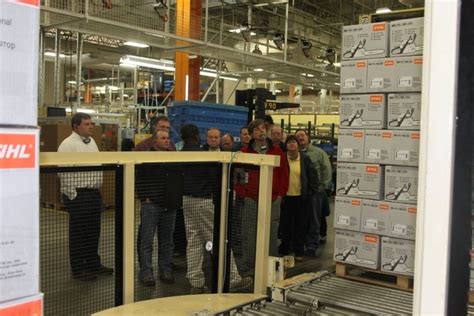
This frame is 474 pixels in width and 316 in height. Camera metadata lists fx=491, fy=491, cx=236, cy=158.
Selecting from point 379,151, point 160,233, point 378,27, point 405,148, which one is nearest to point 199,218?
point 160,233

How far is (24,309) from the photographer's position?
4.00 feet

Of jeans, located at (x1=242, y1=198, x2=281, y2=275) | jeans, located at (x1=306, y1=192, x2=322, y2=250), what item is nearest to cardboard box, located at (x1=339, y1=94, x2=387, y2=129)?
jeans, located at (x1=242, y1=198, x2=281, y2=275)

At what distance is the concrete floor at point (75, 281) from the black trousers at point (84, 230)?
74 mm

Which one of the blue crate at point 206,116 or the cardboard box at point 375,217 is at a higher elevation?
the blue crate at point 206,116

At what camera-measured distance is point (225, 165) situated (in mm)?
3555

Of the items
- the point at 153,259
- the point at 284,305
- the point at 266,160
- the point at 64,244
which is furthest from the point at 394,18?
the point at 64,244

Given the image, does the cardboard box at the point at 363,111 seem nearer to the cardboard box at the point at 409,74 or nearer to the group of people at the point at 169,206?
the cardboard box at the point at 409,74

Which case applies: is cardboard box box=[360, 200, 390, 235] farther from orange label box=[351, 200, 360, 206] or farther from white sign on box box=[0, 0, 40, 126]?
white sign on box box=[0, 0, 40, 126]

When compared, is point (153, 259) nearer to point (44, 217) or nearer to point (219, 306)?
point (44, 217)

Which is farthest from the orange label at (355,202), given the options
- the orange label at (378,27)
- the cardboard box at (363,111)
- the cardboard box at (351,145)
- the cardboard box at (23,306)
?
the cardboard box at (23,306)

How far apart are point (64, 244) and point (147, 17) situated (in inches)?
162

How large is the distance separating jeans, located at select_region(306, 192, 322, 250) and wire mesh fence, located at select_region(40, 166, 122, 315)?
292 centimetres

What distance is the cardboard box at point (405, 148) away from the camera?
158 inches

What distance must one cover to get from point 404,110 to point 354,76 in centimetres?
54
